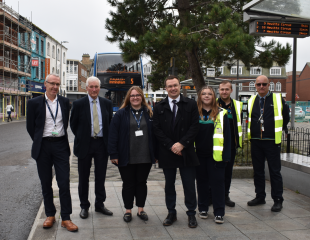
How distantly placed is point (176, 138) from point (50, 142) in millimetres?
1623

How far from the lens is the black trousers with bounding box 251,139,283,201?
16.5 feet

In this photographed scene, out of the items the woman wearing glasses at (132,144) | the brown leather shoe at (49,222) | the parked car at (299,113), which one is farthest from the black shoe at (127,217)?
the parked car at (299,113)

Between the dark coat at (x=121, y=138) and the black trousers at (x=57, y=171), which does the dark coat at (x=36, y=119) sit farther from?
the dark coat at (x=121, y=138)

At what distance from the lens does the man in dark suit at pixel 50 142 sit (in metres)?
4.20

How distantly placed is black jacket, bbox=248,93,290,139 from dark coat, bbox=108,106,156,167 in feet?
Answer: 5.61

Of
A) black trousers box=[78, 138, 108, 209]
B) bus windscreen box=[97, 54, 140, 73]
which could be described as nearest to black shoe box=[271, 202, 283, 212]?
black trousers box=[78, 138, 108, 209]

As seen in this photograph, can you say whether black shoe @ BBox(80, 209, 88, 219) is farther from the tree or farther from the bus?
the bus

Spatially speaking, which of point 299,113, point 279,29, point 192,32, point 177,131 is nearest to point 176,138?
point 177,131

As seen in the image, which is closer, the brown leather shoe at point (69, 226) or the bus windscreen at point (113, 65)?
the brown leather shoe at point (69, 226)

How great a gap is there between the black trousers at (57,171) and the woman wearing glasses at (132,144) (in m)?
0.62

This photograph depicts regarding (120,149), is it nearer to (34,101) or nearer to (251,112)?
(34,101)

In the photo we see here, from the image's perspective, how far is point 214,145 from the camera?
4430mm

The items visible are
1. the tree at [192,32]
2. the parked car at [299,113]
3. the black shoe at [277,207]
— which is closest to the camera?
the black shoe at [277,207]

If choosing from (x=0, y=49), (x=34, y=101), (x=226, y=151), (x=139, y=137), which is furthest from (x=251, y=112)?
(x=0, y=49)
